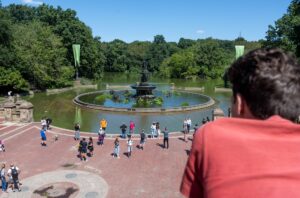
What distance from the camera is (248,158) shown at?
1.43m

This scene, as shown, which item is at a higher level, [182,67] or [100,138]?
[182,67]

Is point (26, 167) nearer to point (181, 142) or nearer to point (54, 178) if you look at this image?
point (54, 178)

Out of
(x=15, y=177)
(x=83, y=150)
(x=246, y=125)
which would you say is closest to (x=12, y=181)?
(x=15, y=177)

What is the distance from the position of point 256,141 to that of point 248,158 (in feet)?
0.26

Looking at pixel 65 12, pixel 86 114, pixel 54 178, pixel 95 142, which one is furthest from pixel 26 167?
pixel 65 12

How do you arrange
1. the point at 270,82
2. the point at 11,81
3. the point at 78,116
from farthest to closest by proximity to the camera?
the point at 11,81
the point at 78,116
the point at 270,82

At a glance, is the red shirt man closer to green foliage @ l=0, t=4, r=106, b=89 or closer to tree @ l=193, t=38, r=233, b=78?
green foliage @ l=0, t=4, r=106, b=89

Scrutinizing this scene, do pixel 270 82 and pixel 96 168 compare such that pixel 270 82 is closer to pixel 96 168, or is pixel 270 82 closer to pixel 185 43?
pixel 96 168

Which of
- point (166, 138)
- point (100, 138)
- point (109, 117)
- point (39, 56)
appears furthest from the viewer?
point (39, 56)

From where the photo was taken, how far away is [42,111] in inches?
1406

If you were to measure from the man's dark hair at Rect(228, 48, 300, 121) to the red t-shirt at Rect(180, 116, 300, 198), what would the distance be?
7 cm

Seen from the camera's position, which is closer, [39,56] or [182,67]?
[39,56]

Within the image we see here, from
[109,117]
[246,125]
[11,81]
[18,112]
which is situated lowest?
[109,117]

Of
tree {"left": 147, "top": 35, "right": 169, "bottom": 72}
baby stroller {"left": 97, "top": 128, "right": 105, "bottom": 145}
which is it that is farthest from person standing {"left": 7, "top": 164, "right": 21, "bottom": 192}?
tree {"left": 147, "top": 35, "right": 169, "bottom": 72}
